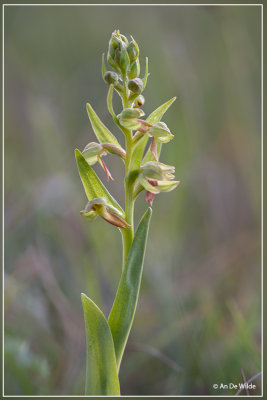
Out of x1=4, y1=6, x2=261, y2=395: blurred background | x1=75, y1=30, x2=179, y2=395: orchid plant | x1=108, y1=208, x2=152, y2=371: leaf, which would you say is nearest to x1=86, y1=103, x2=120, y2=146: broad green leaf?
x1=75, y1=30, x2=179, y2=395: orchid plant

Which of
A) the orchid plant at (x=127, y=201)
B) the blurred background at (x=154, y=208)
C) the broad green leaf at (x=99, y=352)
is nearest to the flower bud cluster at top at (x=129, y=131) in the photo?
the orchid plant at (x=127, y=201)

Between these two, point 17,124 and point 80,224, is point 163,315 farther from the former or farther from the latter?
point 17,124

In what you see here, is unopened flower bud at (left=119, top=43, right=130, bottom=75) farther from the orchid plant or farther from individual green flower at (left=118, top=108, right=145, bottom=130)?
individual green flower at (left=118, top=108, right=145, bottom=130)

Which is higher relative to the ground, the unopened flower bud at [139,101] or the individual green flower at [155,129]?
the unopened flower bud at [139,101]

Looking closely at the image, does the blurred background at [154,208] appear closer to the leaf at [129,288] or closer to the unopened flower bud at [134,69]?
the leaf at [129,288]

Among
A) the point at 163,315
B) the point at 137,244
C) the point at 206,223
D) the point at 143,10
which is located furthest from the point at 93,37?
Answer: the point at 137,244

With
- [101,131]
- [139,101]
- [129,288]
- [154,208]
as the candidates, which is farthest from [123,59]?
[154,208]
